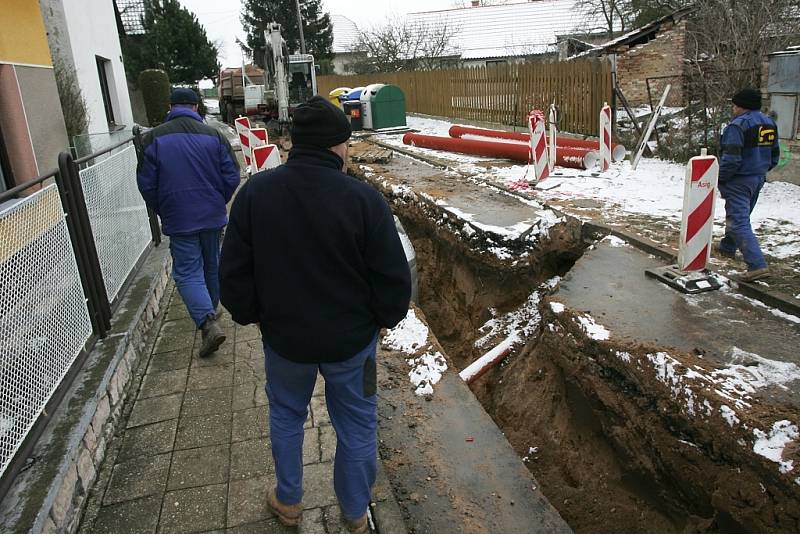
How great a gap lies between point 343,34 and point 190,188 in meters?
52.4

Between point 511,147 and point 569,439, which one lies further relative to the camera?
point 511,147

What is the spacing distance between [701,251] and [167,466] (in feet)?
14.7

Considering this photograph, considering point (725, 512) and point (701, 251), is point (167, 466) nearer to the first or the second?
point (725, 512)

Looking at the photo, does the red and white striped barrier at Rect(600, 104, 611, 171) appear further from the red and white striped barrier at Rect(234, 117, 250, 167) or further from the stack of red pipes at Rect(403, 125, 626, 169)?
the red and white striped barrier at Rect(234, 117, 250, 167)

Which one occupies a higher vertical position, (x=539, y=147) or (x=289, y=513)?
(x=539, y=147)

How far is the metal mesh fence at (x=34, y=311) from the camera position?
8.52 feet

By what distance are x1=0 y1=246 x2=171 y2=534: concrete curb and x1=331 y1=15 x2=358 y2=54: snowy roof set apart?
50.0 m

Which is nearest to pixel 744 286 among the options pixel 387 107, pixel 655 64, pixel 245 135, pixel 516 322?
pixel 516 322

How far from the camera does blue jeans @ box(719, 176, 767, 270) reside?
4.93 m

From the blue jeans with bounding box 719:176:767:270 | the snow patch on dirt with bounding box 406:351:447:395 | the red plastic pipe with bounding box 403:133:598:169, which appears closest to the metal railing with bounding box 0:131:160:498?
the snow patch on dirt with bounding box 406:351:447:395

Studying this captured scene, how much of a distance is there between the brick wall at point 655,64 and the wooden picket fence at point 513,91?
119 inches

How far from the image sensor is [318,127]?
7.23ft

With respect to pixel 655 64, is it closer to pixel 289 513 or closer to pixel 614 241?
pixel 614 241

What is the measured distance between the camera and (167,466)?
9.93ft
